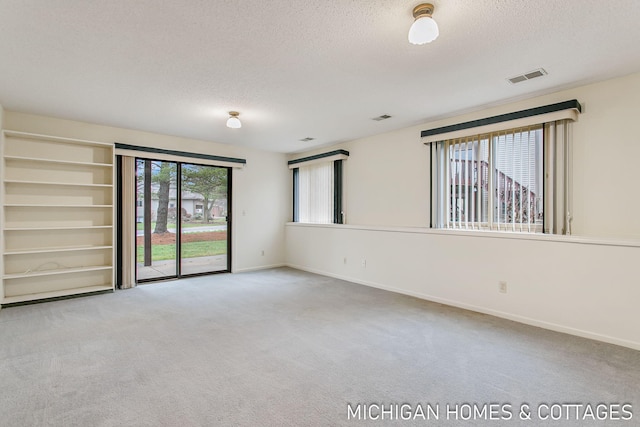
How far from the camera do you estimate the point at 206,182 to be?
19.2 ft

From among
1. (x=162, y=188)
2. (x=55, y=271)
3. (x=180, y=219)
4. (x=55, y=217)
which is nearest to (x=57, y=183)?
(x=55, y=217)

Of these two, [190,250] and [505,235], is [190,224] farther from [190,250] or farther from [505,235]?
[505,235]

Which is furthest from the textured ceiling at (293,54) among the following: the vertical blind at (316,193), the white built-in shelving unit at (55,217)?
the vertical blind at (316,193)

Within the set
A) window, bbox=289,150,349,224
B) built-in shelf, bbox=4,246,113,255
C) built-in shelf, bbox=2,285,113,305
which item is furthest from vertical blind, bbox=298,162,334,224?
built-in shelf, bbox=2,285,113,305

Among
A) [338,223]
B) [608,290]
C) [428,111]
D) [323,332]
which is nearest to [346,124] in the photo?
[428,111]

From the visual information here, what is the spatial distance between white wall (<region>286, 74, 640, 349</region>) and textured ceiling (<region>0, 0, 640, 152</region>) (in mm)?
487

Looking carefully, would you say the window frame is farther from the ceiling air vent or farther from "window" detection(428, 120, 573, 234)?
the ceiling air vent

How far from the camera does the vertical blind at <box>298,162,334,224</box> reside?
6012 mm

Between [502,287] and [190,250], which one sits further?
[190,250]

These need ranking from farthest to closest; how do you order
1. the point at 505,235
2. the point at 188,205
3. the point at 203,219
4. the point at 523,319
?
1. the point at 203,219
2. the point at 188,205
3. the point at 505,235
4. the point at 523,319

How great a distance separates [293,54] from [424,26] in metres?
1.09

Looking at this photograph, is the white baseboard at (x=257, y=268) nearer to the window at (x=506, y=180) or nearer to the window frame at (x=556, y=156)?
the window at (x=506, y=180)

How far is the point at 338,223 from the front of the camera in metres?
5.75

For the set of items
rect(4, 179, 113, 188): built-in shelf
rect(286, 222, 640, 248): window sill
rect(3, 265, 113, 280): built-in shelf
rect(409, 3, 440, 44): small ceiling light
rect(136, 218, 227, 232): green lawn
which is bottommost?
rect(3, 265, 113, 280): built-in shelf
